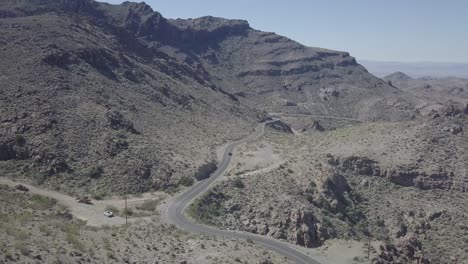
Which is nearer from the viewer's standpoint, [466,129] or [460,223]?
[460,223]

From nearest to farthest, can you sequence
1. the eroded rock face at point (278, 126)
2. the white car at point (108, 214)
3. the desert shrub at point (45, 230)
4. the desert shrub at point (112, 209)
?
the desert shrub at point (45, 230) < the white car at point (108, 214) < the desert shrub at point (112, 209) < the eroded rock face at point (278, 126)

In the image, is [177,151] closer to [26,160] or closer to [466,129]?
[26,160]

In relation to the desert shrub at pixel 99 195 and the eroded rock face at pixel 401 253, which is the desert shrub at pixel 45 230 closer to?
the desert shrub at pixel 99 195

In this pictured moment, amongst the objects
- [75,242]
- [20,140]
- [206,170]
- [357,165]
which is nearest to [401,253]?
[357,165]

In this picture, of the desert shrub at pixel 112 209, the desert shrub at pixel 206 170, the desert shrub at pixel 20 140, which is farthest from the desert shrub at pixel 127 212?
the desert shrub at pixel 20 140

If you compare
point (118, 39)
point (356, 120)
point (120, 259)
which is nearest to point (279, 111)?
point (356, 120)

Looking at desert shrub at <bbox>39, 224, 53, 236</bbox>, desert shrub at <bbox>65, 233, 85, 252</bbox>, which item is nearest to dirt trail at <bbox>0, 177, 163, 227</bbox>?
desert shrub at <bbox>39, 224, 53, 236</bbox>
